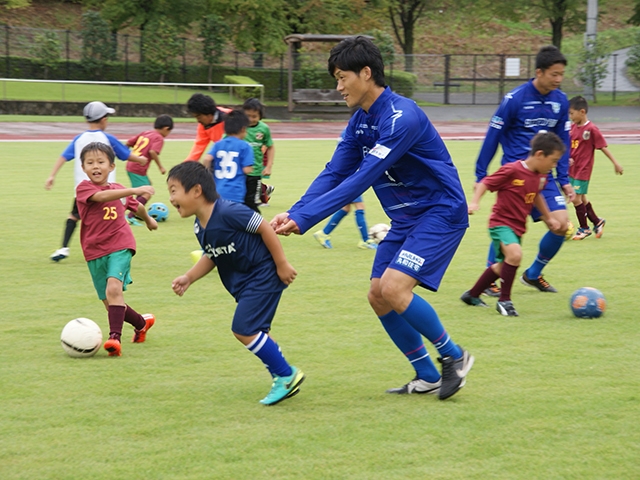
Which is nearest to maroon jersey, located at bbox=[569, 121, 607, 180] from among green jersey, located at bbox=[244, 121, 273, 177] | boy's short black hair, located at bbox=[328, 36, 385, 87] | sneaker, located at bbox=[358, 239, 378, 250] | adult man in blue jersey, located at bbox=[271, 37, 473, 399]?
sneaker, located at bbox=[358, 239, 378, 250]

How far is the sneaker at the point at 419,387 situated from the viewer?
4980 millimetres

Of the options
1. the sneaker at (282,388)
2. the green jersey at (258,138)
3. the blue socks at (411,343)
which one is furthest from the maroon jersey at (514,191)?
the green jersey at (258,138)

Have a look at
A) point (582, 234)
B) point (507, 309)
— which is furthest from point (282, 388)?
point (582, 234)

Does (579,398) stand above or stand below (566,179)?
below

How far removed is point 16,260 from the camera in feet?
30.6

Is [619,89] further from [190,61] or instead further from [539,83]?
[539,83]

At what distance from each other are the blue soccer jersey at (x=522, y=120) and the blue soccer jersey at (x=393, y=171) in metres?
2.81

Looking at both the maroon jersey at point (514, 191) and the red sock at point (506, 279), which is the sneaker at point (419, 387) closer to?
the red sock at point (506, 279)

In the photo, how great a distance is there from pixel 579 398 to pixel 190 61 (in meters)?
37.8

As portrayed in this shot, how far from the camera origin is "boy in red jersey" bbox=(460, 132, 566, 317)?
7.02 m

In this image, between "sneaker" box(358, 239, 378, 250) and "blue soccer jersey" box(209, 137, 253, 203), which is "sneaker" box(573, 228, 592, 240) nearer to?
"sneaker" box(358, 239, 378, 250)

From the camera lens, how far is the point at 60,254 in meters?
9.30

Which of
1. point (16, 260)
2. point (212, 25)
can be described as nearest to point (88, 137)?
point (16, 260)

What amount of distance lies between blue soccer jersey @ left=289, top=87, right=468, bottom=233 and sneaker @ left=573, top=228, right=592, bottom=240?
647cm
